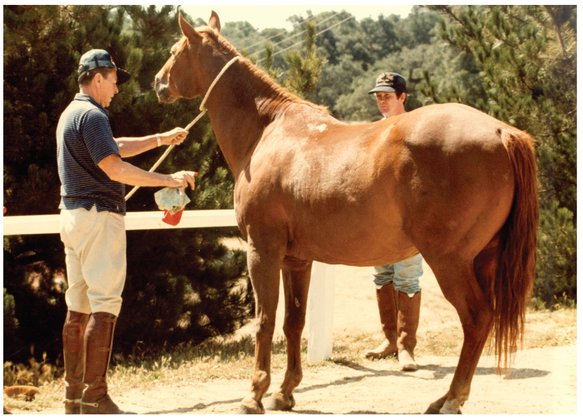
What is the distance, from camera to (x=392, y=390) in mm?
5473

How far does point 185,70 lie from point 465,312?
249 centimetres

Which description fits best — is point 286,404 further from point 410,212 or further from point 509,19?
point 509,19

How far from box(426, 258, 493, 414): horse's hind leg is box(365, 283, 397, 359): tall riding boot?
86.4 inches

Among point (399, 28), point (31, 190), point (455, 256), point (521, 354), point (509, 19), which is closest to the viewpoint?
point (455, 256)

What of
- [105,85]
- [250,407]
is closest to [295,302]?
[250,407]

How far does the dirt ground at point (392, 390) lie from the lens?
16.3 ft

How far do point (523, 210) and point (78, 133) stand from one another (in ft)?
8.09

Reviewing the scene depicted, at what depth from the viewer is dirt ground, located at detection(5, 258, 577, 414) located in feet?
16.3

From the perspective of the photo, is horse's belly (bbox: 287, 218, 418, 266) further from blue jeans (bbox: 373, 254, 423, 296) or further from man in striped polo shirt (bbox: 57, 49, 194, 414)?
blue jeans (bbox: 373, 254, 423, 296)

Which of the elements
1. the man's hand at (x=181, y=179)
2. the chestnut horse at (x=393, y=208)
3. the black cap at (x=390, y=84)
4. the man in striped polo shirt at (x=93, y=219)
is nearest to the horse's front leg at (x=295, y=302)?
the chestnut horse at (x=393, y=208)

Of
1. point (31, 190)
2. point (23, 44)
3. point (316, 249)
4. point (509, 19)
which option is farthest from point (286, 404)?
point (509, 19)

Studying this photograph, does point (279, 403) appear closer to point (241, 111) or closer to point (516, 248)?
point (516, 248)

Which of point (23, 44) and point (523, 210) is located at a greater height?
point (23, 44)

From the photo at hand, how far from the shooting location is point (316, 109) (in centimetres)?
509
